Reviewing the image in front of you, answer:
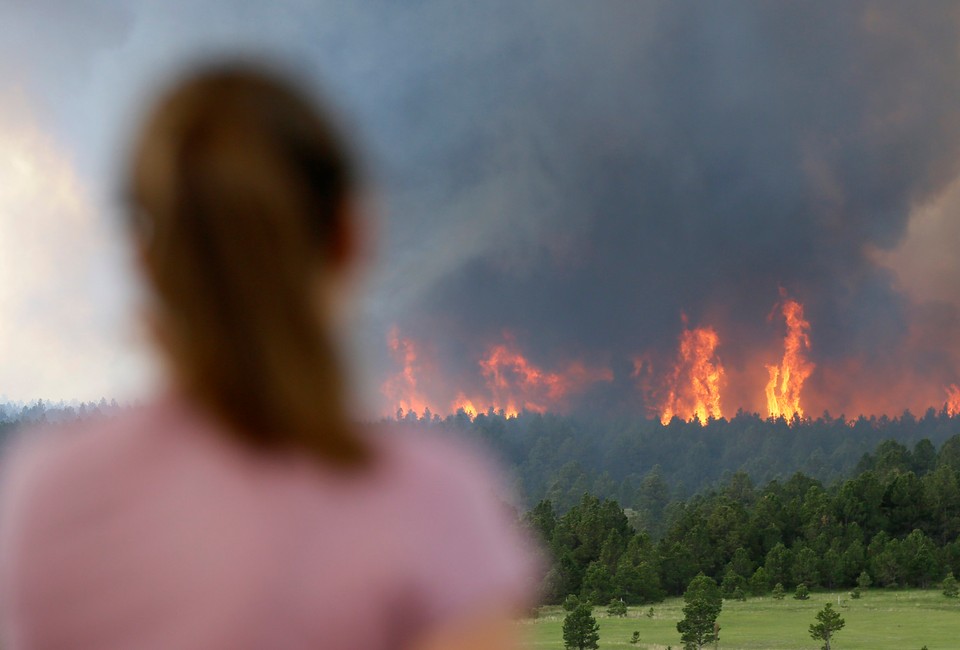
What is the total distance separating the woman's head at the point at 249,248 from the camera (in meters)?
0.81

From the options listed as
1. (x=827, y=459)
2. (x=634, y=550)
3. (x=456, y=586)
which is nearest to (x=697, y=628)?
(x=634, y=550)

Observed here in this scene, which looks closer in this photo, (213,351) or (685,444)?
(213,351)

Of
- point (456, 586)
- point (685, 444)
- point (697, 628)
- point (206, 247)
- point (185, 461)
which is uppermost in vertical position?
point (685, 444)

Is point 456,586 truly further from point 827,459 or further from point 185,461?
point 827,459

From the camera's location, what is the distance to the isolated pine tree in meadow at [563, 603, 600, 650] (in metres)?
27.6

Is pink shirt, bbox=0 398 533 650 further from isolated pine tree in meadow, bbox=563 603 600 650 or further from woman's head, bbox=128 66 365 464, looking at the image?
isolated pine tree in meadow, bbox=563 603 600 650

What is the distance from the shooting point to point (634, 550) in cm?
3328

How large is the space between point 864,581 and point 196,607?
33.2m

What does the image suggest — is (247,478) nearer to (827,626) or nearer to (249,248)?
(249,248)

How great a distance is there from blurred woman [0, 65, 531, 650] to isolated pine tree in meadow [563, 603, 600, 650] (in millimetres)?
27562

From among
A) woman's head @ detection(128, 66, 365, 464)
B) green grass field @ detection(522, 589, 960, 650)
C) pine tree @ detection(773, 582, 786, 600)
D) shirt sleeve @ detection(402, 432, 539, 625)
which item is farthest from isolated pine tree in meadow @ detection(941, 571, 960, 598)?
woman's head @ detection(128, 66, 365, 464)

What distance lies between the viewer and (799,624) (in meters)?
30.1

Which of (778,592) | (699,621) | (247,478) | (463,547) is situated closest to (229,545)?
(247,478)

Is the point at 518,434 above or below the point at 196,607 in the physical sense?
above
